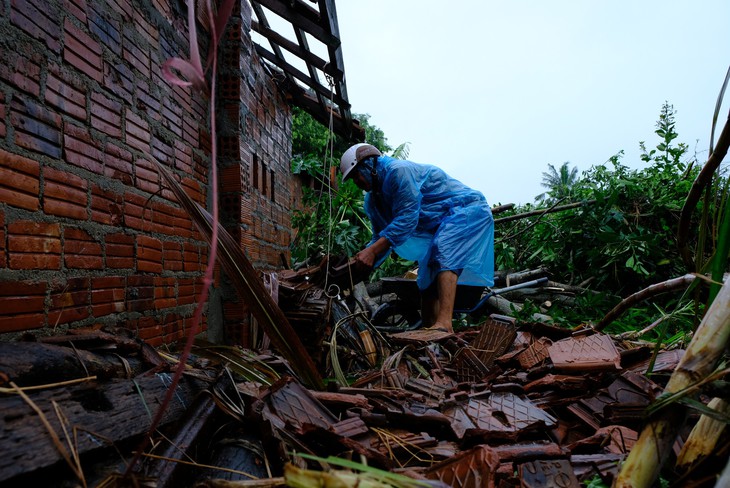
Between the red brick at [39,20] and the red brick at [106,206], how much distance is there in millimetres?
498

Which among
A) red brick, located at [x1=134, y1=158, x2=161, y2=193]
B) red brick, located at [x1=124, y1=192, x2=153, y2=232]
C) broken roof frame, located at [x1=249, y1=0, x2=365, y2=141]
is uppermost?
broken roof frame, located at [x1=249, y1=0, x2=365, y2=141]

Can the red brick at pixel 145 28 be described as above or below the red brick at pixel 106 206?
above

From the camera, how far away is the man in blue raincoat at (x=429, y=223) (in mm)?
3717

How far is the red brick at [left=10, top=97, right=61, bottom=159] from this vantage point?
1.25m

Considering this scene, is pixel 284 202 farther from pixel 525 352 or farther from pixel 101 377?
pixel 101 377

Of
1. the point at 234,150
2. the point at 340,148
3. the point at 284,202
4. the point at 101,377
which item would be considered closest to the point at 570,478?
the point at 101,377

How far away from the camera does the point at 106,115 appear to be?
65.7 inches

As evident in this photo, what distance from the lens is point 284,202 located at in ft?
13.1

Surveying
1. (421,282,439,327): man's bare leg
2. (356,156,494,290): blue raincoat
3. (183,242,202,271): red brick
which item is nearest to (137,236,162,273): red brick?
(183,242,202,271): red brick

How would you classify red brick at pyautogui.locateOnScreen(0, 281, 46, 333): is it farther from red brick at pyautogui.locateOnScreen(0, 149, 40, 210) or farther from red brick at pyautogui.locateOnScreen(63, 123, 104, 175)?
red brick at pyautogui.locateOnScreen(63, 123, 104, 175)

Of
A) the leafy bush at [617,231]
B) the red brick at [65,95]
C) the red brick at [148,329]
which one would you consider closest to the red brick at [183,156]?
the red brick at [65,95]

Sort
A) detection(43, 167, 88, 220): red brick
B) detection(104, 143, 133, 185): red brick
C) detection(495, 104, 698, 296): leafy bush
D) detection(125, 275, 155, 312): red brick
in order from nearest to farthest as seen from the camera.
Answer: detection(43, 167, 88, 220): red brick, detection(104, 143, 133, 185): red brick, detection(125, 275, 155, 312): red brick, detection(495, 104, 698, 296): leafy bush

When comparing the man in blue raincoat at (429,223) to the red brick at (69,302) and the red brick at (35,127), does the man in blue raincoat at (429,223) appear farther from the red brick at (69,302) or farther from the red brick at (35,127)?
the red brick at (35,127)

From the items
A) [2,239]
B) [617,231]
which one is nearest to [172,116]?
[2,239]
